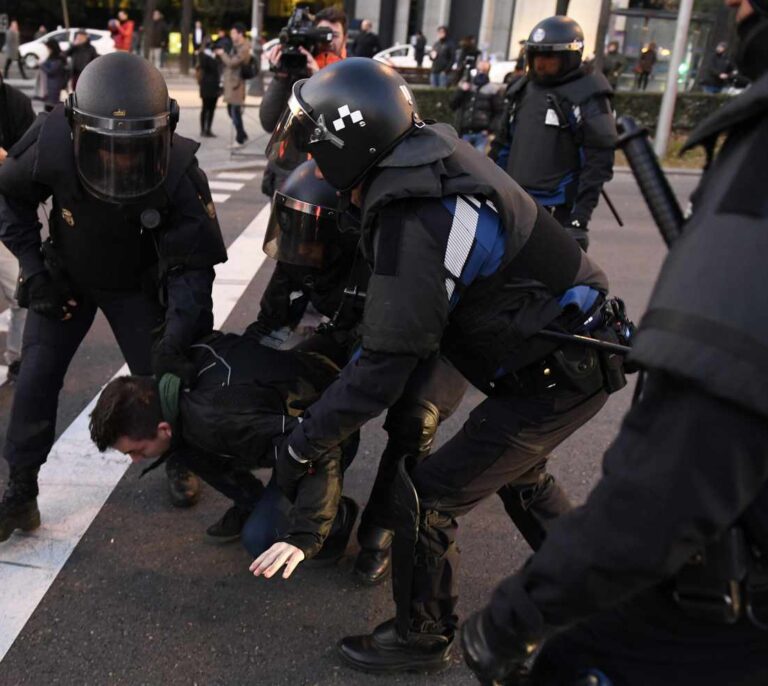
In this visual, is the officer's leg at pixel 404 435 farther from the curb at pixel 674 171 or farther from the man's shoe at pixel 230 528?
the curb at pixel 674 171

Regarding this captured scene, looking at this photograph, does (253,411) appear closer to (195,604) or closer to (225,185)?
(195,604)

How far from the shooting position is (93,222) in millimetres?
3004

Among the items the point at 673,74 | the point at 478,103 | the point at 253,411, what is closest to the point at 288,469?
the point at 253,411

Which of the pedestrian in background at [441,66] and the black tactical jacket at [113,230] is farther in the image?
the pedestrian in background at [441,66]

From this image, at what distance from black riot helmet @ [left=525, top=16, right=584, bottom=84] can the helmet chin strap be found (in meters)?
3.78

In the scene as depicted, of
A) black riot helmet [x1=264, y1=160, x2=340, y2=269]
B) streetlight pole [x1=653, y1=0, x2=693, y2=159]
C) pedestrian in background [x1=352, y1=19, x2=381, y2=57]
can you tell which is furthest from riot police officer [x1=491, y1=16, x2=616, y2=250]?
pedestrian in background [x1=352, y1=19, x2=381, y2=57]

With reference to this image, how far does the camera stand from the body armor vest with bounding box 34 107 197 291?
2.89 m

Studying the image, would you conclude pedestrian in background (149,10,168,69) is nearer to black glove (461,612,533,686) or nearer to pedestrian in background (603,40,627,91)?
pedestrian in background (603,40,627,91)

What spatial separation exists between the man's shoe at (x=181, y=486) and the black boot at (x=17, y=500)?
1.81 feet

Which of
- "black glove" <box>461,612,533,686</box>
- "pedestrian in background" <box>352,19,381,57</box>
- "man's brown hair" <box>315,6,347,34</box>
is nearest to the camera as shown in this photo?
"black glove" <box>461,612,533,686</box>

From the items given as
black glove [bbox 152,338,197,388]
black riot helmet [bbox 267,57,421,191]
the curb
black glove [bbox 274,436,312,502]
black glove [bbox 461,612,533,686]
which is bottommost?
the curb

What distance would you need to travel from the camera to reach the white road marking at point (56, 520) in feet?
9.43

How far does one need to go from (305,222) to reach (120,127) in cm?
70

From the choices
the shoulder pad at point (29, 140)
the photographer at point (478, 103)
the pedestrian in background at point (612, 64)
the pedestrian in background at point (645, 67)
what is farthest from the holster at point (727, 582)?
the pedestrian in background at point (645, 67)
